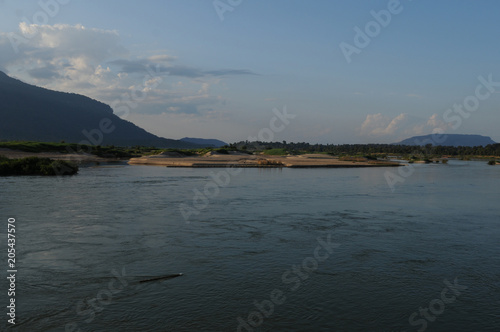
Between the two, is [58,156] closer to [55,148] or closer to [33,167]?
[55,148]

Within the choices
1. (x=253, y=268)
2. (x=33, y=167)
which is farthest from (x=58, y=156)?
(x=253, y=268)

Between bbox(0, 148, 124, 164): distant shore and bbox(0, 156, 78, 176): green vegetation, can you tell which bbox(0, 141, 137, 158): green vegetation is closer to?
bbox(0, 148, 124, 164): distant shore

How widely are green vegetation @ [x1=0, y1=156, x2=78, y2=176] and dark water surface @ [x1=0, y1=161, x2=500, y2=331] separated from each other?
29.0 m

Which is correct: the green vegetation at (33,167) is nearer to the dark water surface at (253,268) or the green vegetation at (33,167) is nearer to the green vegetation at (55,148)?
the dark water surface at (253,268)

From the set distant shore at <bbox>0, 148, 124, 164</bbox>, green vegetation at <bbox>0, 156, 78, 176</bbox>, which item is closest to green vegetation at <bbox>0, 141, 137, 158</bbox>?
distant shore at <bbox>0, 148, 124, 164</bbox>

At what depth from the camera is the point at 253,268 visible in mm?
14383

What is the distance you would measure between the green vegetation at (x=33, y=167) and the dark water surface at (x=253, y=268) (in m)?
29.0

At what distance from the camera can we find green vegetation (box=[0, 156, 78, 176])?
5141 cm

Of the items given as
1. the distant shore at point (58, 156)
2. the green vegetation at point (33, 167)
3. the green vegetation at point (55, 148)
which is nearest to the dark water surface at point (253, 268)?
the green vegetation at point (33, 167)

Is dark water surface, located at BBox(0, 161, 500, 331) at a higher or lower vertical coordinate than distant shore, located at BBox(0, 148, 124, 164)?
lower

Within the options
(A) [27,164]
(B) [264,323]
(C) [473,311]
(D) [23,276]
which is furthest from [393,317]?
(A) [27,164]

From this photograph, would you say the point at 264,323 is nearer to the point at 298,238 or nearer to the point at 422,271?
the point at 422,271

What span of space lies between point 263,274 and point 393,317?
454 centimetres

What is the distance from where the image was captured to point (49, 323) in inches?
394
